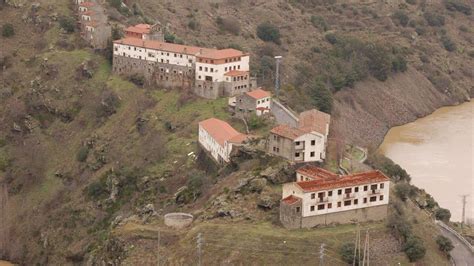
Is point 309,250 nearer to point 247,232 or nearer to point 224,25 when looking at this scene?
point 247,232

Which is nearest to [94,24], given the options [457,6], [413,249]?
[413,249]

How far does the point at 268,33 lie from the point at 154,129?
36.0m

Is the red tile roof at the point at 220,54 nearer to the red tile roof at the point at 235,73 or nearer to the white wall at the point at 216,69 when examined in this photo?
the white wall at the point at 216,69

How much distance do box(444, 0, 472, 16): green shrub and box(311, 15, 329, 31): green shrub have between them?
70.1ft

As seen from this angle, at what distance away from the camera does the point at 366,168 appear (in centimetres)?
5781

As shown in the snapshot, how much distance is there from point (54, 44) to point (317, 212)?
39384mm

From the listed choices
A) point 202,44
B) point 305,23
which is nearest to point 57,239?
point 202,44

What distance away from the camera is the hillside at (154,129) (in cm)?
4934

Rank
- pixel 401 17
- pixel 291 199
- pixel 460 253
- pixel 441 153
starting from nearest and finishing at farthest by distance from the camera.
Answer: pixel 291 199, pixel 460 253, pixel 441 153, pixel 401 17

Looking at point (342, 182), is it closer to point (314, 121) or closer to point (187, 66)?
point (314, 121)

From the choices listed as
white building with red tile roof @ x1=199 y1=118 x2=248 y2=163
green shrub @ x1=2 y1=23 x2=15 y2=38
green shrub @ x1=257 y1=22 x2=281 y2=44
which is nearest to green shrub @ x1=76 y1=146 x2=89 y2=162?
white building with red tile roof @ x1=199 y1=118 x2=248 y2=163

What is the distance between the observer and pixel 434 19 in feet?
384

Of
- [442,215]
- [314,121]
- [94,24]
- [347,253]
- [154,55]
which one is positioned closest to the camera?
[347,253]

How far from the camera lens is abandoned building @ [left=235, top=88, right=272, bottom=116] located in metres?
62.1
